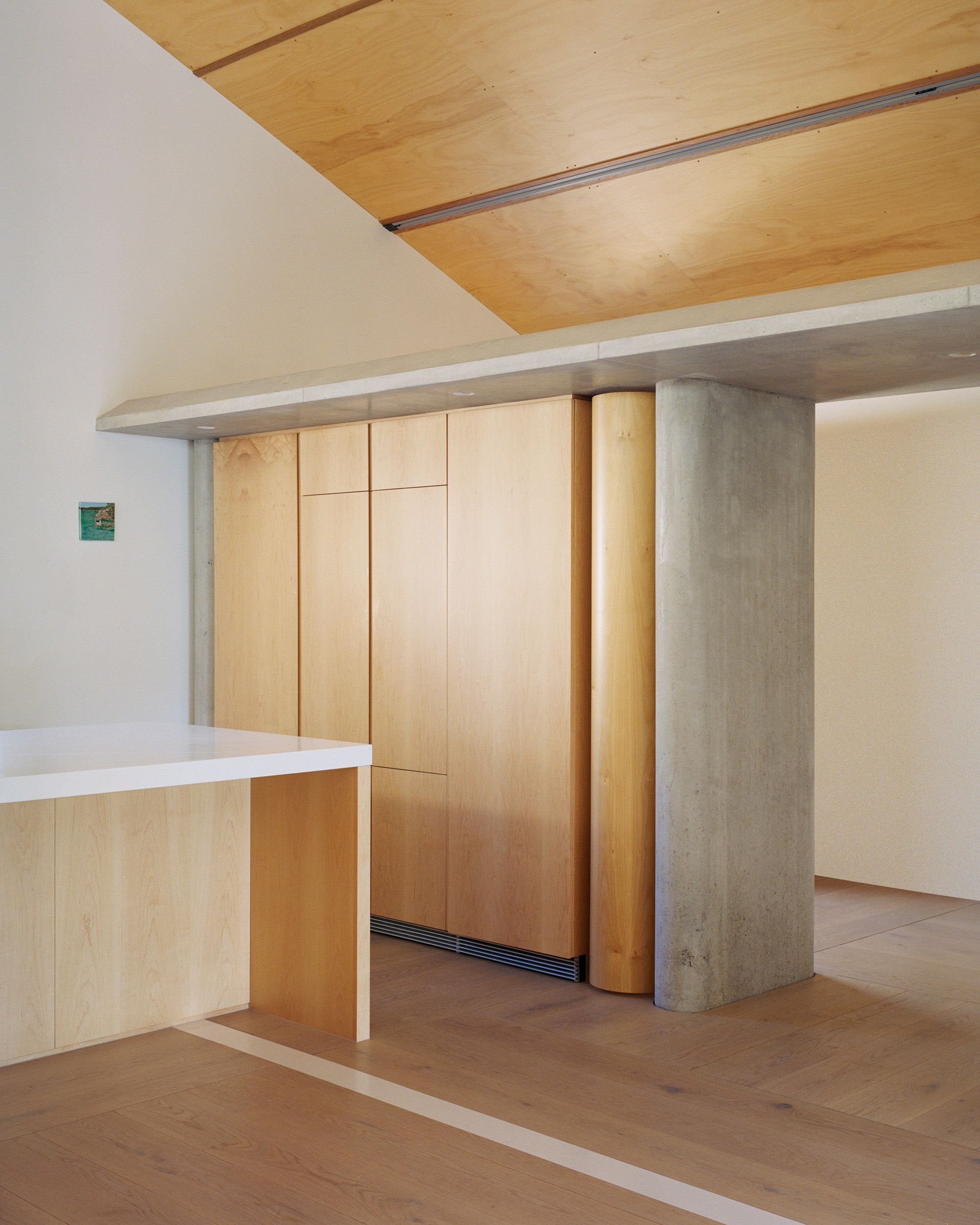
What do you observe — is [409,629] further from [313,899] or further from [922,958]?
[922,958]

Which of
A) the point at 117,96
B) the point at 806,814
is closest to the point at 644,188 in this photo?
the point at 117,96

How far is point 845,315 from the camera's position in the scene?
3.51 m

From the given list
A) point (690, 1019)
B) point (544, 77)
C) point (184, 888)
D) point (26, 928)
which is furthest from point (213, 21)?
point (690, 1019)

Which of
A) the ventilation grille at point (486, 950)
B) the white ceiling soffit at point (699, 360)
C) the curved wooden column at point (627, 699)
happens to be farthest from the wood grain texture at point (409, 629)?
the curved wooden column at point (627, 699)

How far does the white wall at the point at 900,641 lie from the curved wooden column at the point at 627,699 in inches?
90.3

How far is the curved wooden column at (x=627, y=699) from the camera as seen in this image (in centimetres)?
457

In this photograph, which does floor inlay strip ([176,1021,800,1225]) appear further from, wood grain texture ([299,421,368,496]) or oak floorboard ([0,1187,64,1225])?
wood grain texture ([299,421,368,496])

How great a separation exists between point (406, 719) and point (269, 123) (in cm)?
332

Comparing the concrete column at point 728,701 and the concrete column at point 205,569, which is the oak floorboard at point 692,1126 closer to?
the concrete column at point 728,701

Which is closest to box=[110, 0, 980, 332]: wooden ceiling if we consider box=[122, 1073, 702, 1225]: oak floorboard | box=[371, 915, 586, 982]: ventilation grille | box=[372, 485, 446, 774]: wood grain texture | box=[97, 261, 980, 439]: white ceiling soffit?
box=[97, 261, 980, 439]: white ceiling soffit

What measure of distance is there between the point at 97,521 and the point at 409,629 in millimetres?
1697

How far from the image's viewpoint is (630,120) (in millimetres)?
5629

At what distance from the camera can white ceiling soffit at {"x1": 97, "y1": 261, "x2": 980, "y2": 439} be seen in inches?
→ 137

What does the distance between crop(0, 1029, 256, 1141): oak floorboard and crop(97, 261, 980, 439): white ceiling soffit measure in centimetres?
242
